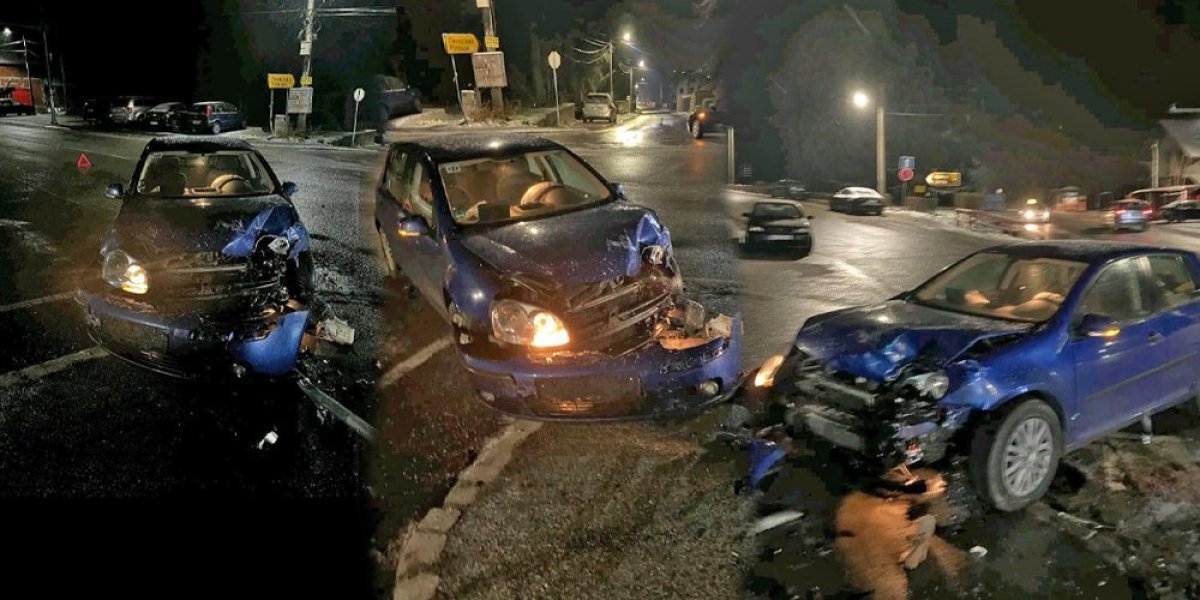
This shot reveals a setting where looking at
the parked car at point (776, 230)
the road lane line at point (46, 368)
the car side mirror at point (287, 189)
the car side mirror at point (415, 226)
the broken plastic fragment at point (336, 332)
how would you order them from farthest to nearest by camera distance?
the parked car at point (776, 230) < the car side mirror at point (287, 189) < the broken plastic fragment at point (336, 332) < the car side mirror at point (415, 226) < the road lane line at point (46, 368)

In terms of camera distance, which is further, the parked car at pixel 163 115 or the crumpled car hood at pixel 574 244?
the parked car at pixel 163 115

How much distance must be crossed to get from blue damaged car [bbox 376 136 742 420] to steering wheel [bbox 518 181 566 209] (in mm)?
15

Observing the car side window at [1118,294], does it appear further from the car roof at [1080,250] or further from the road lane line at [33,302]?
the road lane line at [33,302]

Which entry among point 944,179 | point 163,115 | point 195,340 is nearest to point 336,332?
point 195,340

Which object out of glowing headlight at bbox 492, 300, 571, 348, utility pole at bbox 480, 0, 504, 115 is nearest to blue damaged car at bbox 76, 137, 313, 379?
glowing headlight at bbox 492, 300, 571, 348

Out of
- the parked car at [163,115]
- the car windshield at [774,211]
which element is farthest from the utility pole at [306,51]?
the car windshield at [774,211]

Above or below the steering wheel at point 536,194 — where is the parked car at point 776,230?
below

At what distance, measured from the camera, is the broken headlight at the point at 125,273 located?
6.46 metres

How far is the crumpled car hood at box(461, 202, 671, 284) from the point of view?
18.3 feet

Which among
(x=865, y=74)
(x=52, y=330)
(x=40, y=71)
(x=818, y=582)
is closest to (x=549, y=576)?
(x=818, y=582)

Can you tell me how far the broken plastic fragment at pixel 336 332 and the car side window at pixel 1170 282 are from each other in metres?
5.64

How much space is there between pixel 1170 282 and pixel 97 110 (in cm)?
3621

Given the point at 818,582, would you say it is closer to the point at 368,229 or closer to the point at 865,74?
the point at 368,229

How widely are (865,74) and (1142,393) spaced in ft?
109
